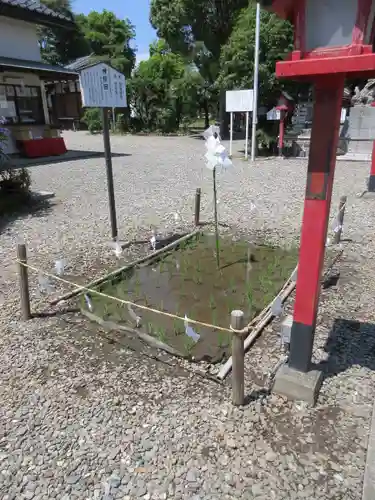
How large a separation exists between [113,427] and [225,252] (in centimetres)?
332

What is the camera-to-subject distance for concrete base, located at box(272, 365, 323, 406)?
277cm

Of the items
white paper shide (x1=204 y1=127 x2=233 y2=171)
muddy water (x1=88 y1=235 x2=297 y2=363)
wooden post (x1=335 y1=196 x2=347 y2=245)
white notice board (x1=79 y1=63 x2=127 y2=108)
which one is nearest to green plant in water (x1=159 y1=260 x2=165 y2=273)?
muddy water (x1=88 y1=235 x2=297 y2=363)

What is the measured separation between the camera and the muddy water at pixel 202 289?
3.64 metres

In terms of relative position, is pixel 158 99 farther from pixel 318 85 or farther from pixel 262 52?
pixel 318 85

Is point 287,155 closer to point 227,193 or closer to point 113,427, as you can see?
point 227,193

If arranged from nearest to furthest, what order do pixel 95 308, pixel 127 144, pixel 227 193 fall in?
pixel 95 308 → pixel 227 193 → pixel 127 144

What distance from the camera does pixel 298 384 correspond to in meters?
2.80

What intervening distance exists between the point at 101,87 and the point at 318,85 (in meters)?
3.62

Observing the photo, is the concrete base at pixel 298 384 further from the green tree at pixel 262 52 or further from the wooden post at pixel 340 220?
the green tree at pixel 262 52

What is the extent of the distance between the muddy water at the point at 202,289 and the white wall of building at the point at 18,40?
12.8 meters

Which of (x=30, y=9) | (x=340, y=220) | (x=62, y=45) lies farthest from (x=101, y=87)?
(x=62, y=45)

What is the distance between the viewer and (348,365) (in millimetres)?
3178

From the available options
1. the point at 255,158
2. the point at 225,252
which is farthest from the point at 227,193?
the point at 255,158

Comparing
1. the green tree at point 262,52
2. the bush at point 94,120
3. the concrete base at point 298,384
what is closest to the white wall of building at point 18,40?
the green tree at point 262,52
